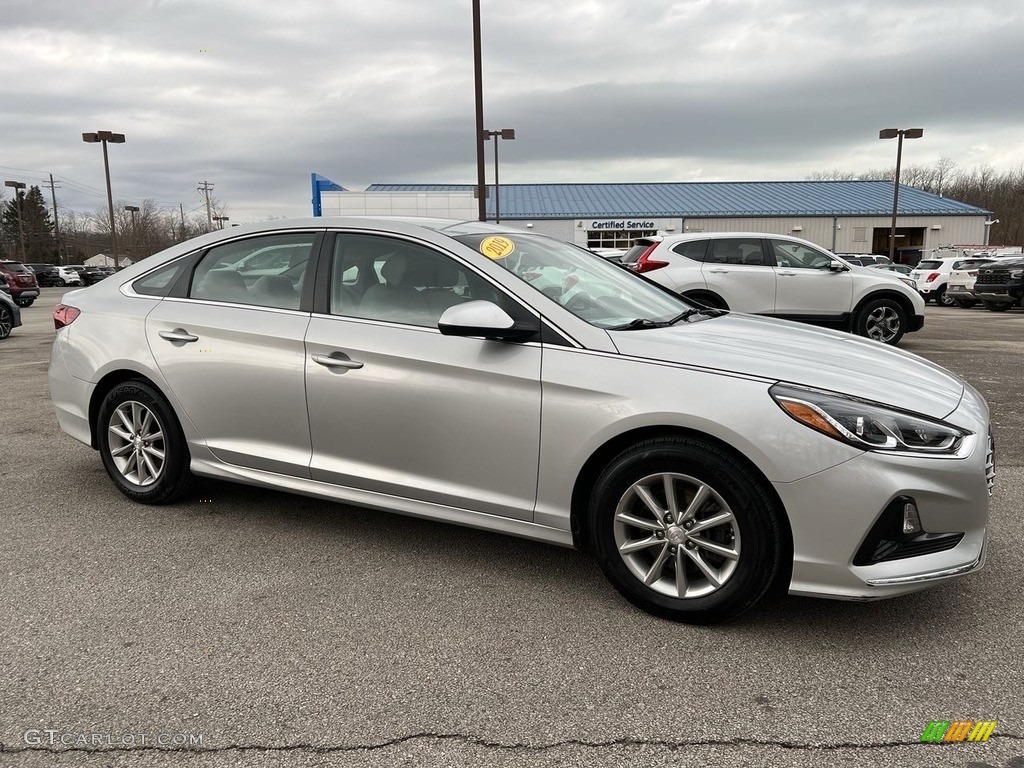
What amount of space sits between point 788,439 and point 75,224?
107 metres

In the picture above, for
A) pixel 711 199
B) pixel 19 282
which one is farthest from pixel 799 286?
pixel 711 199

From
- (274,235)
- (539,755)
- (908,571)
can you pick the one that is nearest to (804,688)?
(908,571)

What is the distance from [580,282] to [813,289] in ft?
28.1

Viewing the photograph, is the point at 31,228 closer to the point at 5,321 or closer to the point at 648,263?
the point at 5,321

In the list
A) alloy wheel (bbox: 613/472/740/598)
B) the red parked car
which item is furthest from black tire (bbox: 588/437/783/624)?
the red parked car

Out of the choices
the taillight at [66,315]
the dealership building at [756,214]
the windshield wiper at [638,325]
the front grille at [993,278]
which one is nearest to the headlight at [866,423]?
the windshield wiper at [638,325]

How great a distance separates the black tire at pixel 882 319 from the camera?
11.1 metres

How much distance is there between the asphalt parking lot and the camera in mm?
2246

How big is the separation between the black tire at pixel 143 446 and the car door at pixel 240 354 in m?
0.20

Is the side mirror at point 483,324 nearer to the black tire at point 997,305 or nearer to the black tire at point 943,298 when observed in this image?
the black tire at point 997,305

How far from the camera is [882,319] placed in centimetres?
1116

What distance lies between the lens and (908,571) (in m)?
2.66

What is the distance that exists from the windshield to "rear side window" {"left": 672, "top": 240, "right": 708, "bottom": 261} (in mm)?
7525

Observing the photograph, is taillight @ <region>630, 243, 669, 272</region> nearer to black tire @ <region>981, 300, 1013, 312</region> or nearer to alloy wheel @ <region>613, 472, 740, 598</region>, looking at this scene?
alloy wheel @ <region>613, 472, 740, 598</region>
